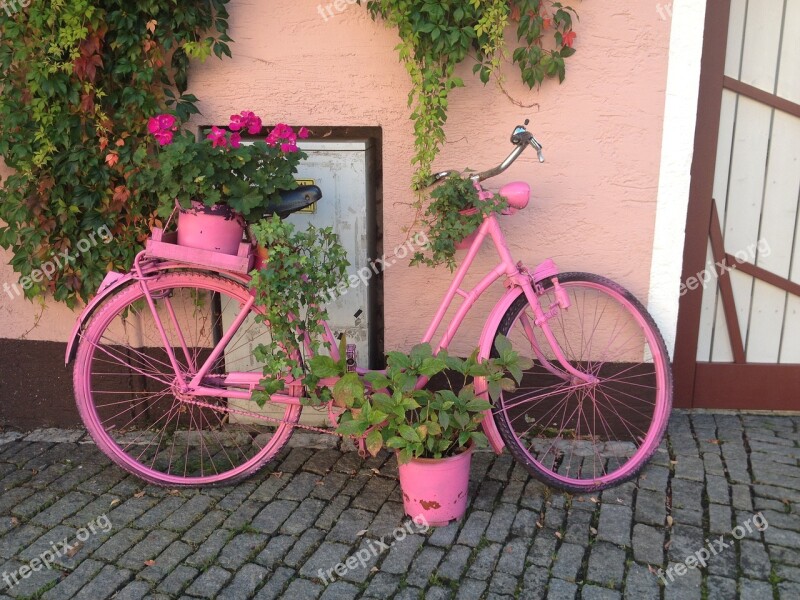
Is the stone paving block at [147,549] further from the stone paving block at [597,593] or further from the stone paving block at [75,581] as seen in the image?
Answer: the stone paving block at [597,593]

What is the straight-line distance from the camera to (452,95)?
13.3 feet

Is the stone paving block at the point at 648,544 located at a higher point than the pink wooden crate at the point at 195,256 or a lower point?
lower

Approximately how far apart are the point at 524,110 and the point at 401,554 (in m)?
2.18

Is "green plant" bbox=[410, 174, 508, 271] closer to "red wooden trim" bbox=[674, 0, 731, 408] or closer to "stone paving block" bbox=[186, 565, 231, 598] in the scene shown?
"red wooden trim" bbox=[674, 0, 731, 408]

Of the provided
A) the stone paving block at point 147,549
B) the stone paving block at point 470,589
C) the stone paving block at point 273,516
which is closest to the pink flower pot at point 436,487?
the stone paving block at point 470,589

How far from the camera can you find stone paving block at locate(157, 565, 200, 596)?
315 cm

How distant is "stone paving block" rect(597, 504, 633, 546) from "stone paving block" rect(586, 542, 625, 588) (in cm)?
5

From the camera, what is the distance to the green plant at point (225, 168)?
3.50 meters

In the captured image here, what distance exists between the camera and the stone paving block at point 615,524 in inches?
135

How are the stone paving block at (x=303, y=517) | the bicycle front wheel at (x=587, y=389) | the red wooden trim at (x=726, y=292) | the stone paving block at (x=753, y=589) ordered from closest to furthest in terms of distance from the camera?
the stone paving block at (x=753, y=589) < the stone paving block at (x=303, y=517) < the bicycle front wheel at (x=587, y=389) < the red wooden trim at (x=726, y=292)

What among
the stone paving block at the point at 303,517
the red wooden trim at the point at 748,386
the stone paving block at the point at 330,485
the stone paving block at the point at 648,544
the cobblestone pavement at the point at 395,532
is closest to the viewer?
the cobblestone pavement at the point at 395,532

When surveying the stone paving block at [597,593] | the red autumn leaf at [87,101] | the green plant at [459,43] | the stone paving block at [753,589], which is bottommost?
the stone paving block at [597,593]

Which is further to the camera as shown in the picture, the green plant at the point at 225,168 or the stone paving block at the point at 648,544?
the green plant at the point at 225,168

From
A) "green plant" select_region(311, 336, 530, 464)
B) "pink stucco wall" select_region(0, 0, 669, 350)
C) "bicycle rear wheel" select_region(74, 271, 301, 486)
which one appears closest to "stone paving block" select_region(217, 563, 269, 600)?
"green plant" select_region(311, 336, 530, 464)
